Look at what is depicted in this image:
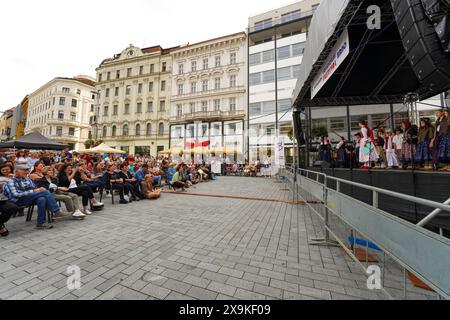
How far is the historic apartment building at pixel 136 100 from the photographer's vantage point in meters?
33.2

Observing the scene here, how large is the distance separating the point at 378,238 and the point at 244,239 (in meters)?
2.34

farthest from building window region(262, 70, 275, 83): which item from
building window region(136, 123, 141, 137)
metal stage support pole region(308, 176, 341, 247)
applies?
metal stage support pole region(308, 176, 341, 247)

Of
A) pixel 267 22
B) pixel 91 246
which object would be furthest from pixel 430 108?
pixel 267 22

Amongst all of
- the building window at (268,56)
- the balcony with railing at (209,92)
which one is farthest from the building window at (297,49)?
the balcony with railing at (209,92)

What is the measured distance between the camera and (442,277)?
1.09 meters

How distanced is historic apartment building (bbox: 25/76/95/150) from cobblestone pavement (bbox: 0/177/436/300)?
51444 millimetres

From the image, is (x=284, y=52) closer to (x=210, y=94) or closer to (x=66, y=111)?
(x=210, y=94)

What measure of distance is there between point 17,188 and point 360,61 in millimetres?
10022

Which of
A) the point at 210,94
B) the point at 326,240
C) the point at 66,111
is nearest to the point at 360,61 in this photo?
the point at 326,240

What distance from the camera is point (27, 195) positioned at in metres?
4.07

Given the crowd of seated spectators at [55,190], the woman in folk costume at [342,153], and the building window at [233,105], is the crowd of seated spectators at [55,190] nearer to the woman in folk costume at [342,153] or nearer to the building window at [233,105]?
the woman in folk costume at [342,153]

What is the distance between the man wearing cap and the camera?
12.9 feet

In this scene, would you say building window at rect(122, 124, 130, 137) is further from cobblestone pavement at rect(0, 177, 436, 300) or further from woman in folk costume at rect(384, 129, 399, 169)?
woman in folk costume at rect(384, 129, 399, 169)
